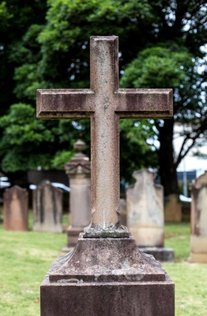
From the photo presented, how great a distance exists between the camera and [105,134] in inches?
200

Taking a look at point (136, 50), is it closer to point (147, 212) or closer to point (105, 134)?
point (147, 212)

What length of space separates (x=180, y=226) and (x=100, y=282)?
15467 mm

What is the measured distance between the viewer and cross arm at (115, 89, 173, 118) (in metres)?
5.12

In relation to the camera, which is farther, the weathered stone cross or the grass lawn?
the grass lawn

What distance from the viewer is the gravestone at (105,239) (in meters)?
4.65

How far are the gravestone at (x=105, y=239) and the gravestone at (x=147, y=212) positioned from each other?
7347 millimetres

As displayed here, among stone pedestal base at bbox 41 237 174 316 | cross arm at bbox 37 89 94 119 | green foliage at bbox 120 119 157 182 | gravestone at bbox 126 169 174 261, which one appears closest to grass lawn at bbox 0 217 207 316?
gravestone at bbox 126 169 174 261

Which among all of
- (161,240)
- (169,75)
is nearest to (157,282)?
(161,240)

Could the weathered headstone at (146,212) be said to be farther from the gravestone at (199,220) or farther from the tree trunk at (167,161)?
the tree trunk at (167,161)

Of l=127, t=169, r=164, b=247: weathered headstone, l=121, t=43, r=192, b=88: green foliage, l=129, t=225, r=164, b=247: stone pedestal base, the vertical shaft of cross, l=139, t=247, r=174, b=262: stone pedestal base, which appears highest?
l=121, t=43, r=192, b=88: green foliage

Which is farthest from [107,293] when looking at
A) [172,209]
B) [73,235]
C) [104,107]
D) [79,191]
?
[172,209]

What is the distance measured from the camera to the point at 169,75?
56.4ft

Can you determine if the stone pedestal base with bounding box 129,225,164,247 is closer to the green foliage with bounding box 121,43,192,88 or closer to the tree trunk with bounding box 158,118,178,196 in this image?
the green foliage with bounding box 121,43,192,88

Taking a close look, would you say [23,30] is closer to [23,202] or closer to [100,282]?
[23,202]
